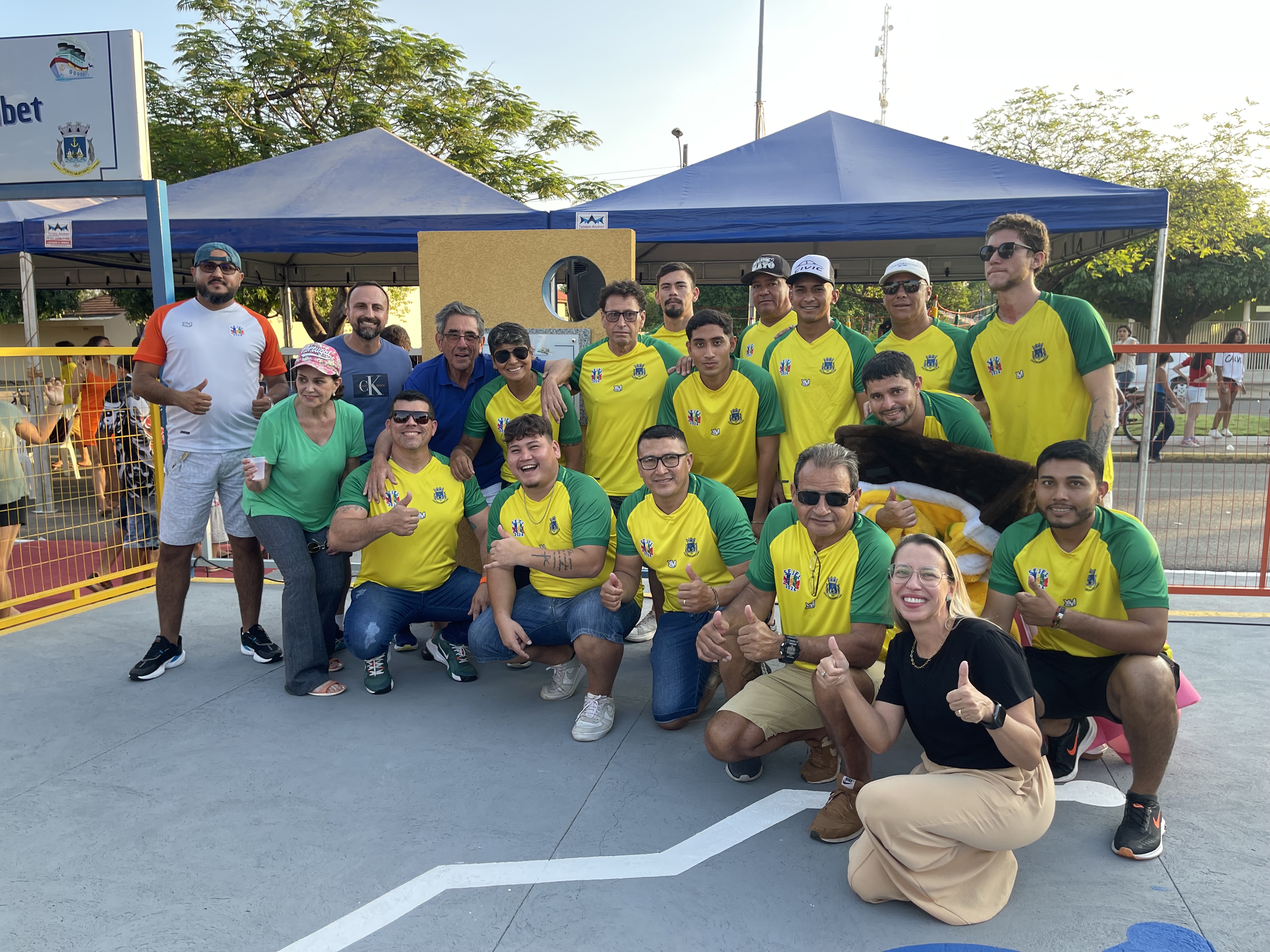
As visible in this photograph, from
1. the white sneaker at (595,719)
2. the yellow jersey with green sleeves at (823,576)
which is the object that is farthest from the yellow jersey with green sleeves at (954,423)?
the white sneaker at (595,719)

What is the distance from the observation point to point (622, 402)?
4.65m

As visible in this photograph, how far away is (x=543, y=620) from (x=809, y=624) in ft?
4.65

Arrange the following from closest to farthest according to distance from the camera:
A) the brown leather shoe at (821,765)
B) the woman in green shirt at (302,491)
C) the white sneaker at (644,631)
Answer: the brown leather shoe at (821,765), the woman in green shirt at (302,491), the white sneaker at (644,631)

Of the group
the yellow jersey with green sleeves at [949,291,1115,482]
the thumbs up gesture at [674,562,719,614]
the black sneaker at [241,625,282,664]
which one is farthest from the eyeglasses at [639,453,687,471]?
the black sneaker at [241,625,282,664]

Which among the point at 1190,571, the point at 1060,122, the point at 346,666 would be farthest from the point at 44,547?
the point at 1060,122

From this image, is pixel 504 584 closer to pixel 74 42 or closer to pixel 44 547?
pixel 74 42

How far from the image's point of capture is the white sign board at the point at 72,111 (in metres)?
5.05

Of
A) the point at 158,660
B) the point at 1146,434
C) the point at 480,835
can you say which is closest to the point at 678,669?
the point at 480,835

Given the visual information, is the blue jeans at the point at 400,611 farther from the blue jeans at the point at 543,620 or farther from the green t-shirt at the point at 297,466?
the green t-shirt at the point at 297,466

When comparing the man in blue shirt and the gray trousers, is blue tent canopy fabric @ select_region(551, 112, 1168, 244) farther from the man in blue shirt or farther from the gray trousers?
the gray trousers

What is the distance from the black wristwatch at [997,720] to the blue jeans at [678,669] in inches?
62.6

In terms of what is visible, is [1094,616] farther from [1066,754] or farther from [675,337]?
[675,337]

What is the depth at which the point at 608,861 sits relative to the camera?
9.25ft

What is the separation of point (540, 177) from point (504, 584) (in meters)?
16.9
